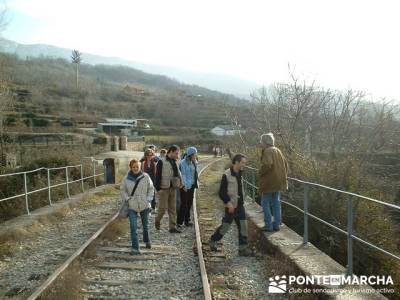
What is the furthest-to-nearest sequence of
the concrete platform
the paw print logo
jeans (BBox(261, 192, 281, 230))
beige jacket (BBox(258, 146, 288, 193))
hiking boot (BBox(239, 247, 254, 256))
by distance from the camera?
jeans (BBox(261, 192, 281, 230))
beige jacket (BBox(258, 146, 288, 193))
hiking boot (BBox(239, 247, 254, 256))
the paw print logo
the concrete platform

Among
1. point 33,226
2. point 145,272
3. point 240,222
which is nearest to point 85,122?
point 33,226

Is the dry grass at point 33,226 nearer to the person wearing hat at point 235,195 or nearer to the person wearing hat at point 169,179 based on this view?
the person wearing hat at point 169,179

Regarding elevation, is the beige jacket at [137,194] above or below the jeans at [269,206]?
above

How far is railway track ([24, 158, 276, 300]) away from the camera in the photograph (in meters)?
5.93

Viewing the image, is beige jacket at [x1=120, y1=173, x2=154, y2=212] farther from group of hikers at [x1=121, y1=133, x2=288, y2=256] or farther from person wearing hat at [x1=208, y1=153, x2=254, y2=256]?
person wearing hat at [x1=208, y1=153, x2=254, y2=256]

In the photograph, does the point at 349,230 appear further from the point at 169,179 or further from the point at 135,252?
the point at 169,179

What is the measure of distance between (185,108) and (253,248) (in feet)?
395

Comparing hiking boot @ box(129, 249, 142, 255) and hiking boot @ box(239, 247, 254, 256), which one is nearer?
hiking boot @ box(129, 249, 142, 255)

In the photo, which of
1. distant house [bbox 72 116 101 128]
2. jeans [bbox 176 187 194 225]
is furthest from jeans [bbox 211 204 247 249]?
distant house [bbox 72 116 101 128]

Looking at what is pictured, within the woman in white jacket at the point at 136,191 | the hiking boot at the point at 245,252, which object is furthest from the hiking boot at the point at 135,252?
the hiking boot at the point at 245,252

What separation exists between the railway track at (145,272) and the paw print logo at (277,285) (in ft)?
0.42

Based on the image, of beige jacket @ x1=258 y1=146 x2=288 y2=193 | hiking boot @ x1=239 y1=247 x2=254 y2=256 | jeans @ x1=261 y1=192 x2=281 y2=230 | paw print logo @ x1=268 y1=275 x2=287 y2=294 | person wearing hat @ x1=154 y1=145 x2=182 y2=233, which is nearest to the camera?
paw print logo @ x1=268 y1=275 x2=287 y2=294

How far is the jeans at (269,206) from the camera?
8547mm

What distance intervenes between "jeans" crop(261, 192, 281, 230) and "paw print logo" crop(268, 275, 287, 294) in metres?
2.09
